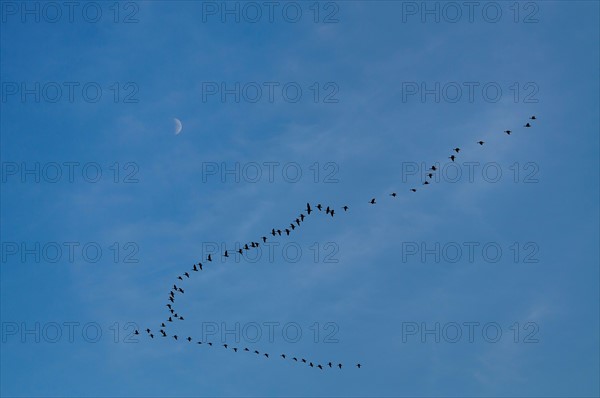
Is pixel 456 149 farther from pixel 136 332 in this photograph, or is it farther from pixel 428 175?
pixel 136 332

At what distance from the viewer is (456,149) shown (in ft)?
270

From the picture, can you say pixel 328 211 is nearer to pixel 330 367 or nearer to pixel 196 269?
pixel 196 269

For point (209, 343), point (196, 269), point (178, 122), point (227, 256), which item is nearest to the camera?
point (227, 256)

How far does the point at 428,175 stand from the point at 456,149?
12.6 feet

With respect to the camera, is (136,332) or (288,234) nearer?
(288,234)

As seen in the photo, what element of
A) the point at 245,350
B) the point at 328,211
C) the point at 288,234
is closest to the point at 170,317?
the point at 245,350

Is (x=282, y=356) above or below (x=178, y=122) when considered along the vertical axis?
below

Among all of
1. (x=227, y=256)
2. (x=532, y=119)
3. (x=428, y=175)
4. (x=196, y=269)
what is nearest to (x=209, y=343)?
(x=196, y=269)

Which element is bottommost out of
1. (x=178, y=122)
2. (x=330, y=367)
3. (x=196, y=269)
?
(x=330, y=367)

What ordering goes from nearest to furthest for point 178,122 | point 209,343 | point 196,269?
point 196,269, point 209,343, point 178,122

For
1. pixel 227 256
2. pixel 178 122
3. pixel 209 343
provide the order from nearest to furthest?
pixel 227 256
pixel 209 343
pixel 178 122

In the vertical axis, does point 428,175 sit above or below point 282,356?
above

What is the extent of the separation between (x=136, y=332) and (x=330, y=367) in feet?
74.9

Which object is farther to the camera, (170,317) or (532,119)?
(170,317)
